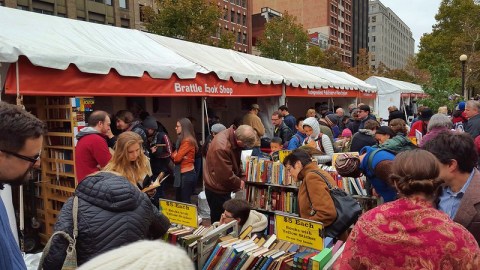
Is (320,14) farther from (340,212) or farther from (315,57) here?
(340,212)

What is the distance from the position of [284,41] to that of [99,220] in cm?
3924

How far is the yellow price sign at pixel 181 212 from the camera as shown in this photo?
317 centimetres

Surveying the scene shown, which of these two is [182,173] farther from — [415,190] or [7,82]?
[415,190]

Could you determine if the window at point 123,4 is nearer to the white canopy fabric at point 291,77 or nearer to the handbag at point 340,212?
the white canopy fabric at point 291,77

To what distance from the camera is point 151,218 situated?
2.37 m

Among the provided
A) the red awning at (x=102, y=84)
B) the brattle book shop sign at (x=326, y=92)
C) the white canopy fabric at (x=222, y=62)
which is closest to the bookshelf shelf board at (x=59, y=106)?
the red awning at (x=102, y=84)

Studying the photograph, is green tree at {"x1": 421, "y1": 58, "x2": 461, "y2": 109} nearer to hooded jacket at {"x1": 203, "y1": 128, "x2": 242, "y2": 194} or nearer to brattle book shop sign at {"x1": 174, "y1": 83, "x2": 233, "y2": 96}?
brattle book shop sign at {"x1": 174, "y1": 83, "x2": 233, "y2": 96}

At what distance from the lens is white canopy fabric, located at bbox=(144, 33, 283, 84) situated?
25.6 ft

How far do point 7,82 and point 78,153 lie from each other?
1.30m

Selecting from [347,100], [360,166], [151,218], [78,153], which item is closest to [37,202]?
[78,153]

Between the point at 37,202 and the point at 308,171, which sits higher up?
the point at 308,171

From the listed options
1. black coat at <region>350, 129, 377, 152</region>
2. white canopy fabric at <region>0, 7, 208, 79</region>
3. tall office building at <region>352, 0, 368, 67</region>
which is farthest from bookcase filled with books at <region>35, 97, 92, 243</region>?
tall office building at <region>352, 0, 368, 67</region>

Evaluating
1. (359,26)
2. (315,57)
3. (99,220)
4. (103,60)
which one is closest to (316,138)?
(103,60)

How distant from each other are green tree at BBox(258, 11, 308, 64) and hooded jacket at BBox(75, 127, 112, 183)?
36175mm
